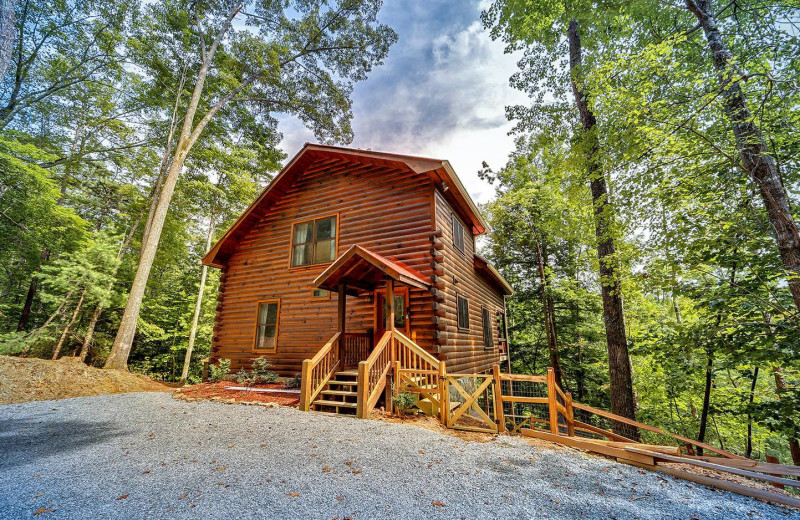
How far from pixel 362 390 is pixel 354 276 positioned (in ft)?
8.75

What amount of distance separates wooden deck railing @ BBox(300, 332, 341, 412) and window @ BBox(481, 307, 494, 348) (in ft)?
21.5

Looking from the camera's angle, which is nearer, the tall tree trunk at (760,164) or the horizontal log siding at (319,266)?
the tall tree trunk at (760,164)

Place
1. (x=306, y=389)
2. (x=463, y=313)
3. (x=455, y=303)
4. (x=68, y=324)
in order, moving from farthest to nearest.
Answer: (x=68, y=324)
(x=463, y=313)
(x=455, y=303)
(x=306, y=389)

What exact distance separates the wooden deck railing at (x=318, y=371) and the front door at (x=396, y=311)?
1.30 m

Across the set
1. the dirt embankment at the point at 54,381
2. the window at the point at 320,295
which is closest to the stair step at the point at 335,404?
the window at the point at 320,295

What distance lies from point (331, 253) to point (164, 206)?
6.51 metres

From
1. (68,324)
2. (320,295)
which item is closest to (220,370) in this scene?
(320,295)

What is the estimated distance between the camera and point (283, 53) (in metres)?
14.6

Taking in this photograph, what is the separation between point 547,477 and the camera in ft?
11.4

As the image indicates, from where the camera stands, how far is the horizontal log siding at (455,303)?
8.02 metres

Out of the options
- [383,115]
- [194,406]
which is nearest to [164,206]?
[194,406]

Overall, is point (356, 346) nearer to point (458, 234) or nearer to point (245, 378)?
point (245, 378)

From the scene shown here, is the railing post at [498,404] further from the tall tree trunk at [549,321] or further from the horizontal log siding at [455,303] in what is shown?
the tall tree trunk at [549,321]

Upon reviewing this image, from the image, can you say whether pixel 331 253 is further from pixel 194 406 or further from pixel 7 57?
pixel 7 57
